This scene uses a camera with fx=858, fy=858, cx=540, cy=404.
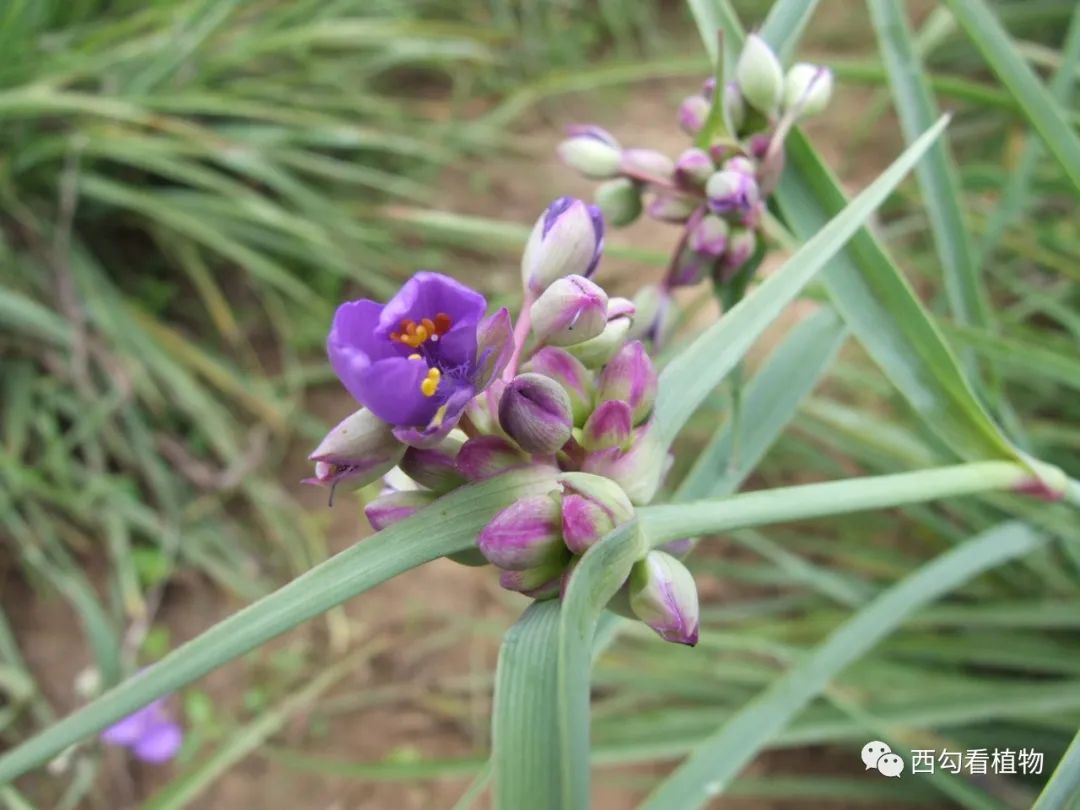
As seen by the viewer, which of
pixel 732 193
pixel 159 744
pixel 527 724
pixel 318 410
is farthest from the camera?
pixel 318 410

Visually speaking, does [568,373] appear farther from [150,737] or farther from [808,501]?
[150,737]

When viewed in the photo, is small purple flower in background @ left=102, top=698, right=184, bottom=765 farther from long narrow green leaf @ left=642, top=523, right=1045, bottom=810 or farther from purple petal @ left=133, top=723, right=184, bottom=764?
long narrow green leaf @ left=642, top=523, right=1045, bottom=810

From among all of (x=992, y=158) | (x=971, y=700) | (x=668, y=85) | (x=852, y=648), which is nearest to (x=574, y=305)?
(x=852, y=648)

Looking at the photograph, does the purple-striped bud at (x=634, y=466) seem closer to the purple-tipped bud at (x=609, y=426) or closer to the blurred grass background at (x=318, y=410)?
the purple-tipped bud at (x=609, y=426)

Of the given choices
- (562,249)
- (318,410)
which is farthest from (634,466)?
(318,410)

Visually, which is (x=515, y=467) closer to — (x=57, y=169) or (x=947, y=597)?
(x=947, y=597)

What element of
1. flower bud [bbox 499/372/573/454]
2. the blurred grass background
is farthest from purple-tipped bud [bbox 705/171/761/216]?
the blurred grass background

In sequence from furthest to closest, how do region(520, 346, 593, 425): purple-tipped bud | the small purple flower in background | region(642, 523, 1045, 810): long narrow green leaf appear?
1. the small purple flower in background
2. region(642, 523, 1045, 810): long narrow green leaf
3. region(520, 346, 593, 425): purple-tipped bud
